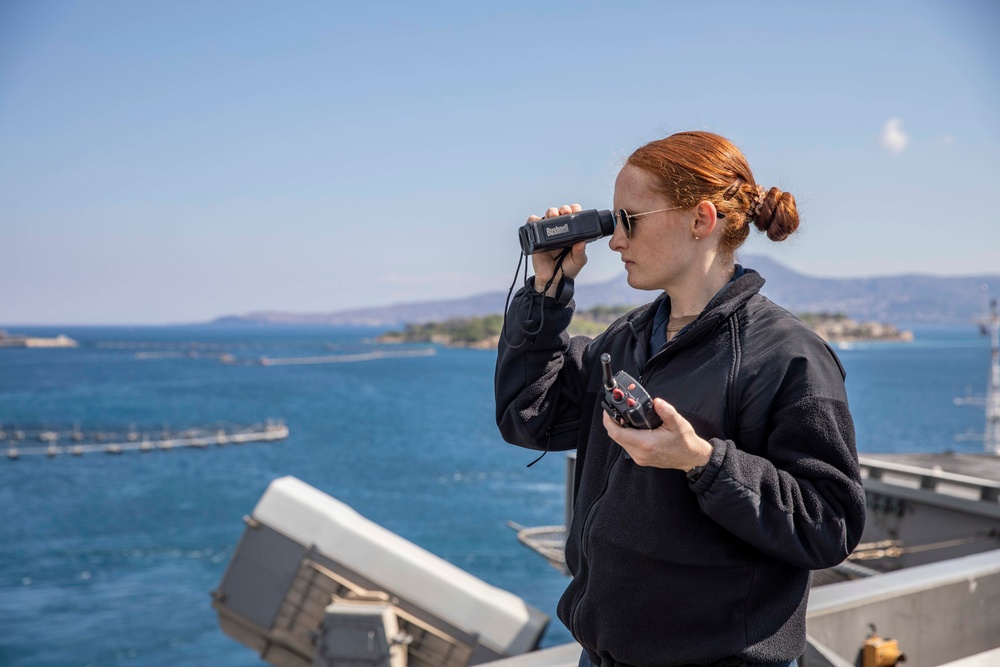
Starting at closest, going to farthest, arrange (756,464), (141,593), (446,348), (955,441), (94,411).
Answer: (756,464) → (141,593) → (955,441) → (94,411) → (446,348)

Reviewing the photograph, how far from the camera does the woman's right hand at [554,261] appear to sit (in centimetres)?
190

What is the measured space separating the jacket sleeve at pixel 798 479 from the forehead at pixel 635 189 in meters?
0.42

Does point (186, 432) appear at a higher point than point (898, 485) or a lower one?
lower

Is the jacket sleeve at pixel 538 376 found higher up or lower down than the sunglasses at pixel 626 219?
lower down

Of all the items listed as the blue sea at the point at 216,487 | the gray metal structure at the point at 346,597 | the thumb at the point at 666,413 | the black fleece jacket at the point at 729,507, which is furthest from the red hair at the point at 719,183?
the blue sea at the point at 216,487

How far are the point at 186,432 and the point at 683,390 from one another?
205 feet

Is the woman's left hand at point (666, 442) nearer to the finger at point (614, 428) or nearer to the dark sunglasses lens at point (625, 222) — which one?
the finger at point (614, 428)

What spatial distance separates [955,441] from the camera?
64.0 meters

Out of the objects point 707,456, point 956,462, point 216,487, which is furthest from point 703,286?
point 216,487

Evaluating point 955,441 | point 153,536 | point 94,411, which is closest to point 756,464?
point 153,536

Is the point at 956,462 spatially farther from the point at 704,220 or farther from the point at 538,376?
the point at 704,220

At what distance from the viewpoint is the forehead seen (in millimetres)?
1704

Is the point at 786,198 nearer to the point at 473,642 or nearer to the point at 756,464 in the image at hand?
the point at 756,464

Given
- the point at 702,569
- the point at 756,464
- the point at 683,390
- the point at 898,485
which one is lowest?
the point at 898,485
